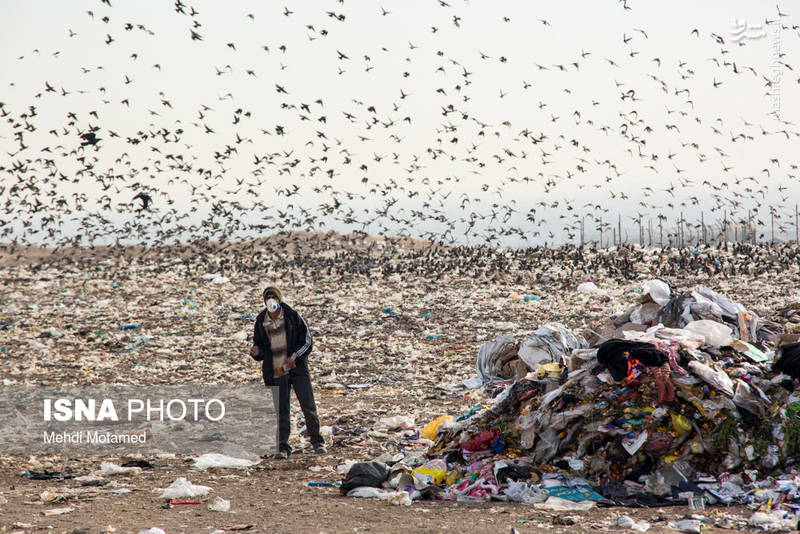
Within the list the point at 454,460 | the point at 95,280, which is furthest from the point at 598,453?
the point at 95,280

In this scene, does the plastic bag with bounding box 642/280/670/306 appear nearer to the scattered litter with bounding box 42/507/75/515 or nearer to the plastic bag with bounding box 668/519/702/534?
the plastic bag with bounding box 668/519/702/534

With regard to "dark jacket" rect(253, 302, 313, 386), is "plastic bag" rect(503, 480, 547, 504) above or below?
below

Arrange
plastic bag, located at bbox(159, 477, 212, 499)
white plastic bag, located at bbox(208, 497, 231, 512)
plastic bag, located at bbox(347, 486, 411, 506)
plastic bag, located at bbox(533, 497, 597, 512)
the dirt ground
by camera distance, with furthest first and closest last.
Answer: plastic bag, located at bbox(159, 477, 212, 499), plastic bag, located at bbox(347, 486, 411, 506), white plastic bag, located at bbox(208, 497, 231, 512), plastic bag, located at bbox(533, 497, 597, 512), the dirt ground

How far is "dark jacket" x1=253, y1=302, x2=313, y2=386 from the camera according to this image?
630cm

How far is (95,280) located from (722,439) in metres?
17.0

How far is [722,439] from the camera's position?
15.9 feet

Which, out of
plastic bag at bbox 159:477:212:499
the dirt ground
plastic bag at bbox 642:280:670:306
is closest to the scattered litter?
the dirt ground

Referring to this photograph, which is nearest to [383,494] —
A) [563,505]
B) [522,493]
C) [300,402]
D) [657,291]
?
[522,493]

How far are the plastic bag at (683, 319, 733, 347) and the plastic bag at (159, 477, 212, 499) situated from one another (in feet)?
13.2

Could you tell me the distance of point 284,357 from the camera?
6.36 m

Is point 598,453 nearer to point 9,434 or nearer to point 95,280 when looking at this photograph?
point 9,434

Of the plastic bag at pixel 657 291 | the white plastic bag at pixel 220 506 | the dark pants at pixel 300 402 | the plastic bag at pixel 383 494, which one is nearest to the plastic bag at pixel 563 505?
the plastic bag at pixel 383 494

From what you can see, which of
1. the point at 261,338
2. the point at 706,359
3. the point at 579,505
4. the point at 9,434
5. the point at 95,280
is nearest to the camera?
the point at 579,505

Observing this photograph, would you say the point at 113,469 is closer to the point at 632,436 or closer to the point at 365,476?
the point at 365,476
